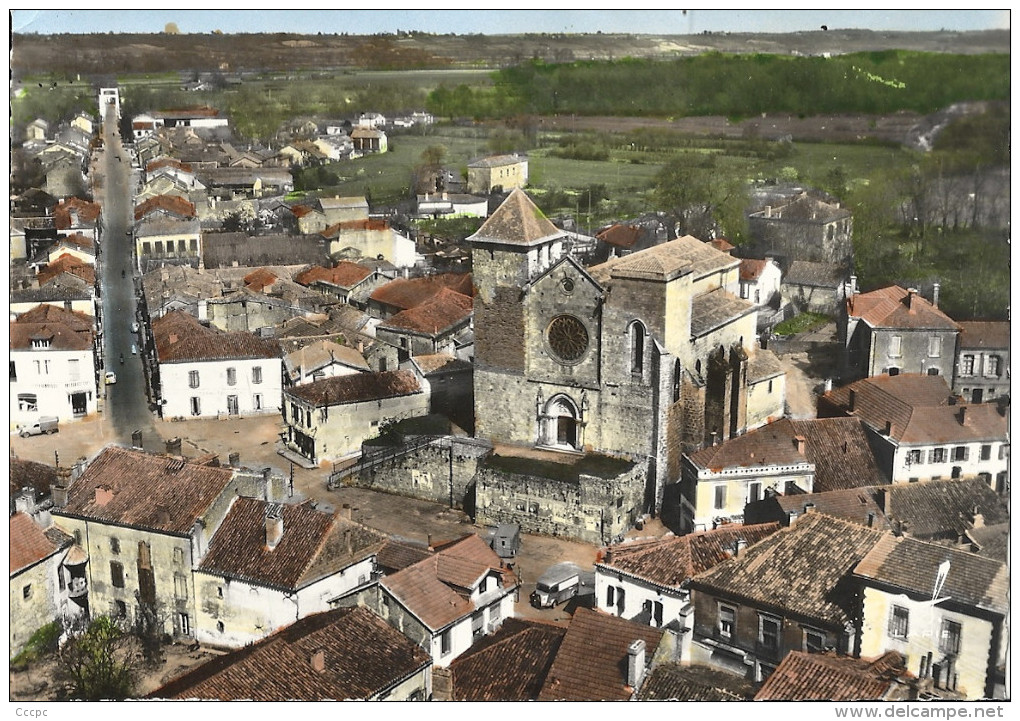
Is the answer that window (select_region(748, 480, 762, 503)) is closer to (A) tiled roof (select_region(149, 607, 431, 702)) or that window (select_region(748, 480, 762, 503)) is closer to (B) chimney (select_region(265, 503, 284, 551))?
(A) tiled roof (select_region(149, 607, 431, 702))

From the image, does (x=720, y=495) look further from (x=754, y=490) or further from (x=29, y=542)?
(x=29, y=542)

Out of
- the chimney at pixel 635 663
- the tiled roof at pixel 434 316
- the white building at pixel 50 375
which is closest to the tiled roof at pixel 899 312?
the tiled roof at pixel 434 316

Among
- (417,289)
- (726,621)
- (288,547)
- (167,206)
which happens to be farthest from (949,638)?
(167,206)

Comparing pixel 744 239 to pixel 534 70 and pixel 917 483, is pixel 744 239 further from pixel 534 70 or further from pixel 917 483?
pixel 917 483

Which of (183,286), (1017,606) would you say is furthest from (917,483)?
(183,286)

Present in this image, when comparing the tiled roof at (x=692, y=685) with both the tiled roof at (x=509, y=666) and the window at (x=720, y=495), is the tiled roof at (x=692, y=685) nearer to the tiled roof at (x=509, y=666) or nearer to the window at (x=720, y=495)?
the tiled roof at (x=509, y=666)

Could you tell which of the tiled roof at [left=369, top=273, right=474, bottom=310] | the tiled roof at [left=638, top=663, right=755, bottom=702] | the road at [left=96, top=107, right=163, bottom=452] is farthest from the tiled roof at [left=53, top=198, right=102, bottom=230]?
the tiled roof at [left=638, top=663, right=755, bottom=702]
